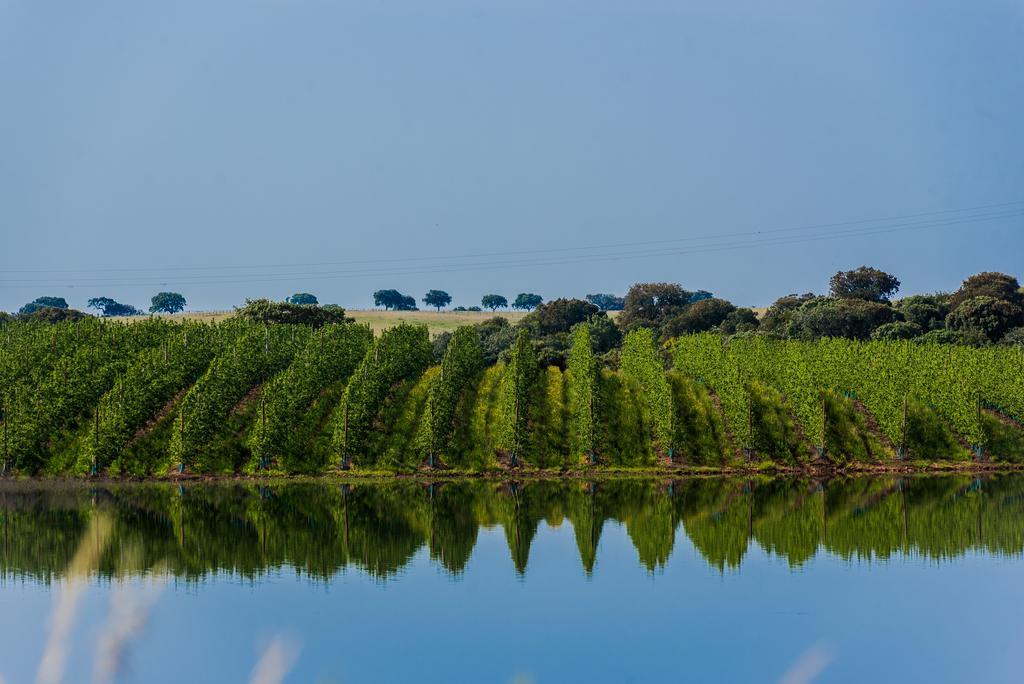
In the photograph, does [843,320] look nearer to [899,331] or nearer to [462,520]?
[899,331]

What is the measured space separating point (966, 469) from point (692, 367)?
33680 mm

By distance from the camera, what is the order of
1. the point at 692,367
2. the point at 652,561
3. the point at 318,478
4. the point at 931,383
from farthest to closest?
1. the point at 692,367
2. the point at 931,383
3. the point at 318,478
4. the point at 652,561

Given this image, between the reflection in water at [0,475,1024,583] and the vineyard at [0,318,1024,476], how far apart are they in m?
5.02

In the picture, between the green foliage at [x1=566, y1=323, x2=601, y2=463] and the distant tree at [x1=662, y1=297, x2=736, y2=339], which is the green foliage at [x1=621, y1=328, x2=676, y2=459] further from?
the distant tree at [x1=662, y1=297, x2=736, y2=339]

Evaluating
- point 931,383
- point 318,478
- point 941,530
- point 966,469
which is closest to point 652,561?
point 941,530

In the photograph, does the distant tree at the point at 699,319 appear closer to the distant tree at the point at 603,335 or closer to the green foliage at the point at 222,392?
the distant tree at the point at 603,335

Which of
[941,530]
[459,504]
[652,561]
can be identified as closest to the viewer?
[652,561]

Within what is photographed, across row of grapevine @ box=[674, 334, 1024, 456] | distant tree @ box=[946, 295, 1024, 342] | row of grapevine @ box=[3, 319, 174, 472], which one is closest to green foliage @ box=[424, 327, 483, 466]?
row of grapevine @ box=[674, 334, 1024, 456]

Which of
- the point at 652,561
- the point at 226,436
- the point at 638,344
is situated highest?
the point at 638,344

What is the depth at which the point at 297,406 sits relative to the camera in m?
99.9

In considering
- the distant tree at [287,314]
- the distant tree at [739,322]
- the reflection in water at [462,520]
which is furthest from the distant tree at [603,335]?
the reflection in water at [462,520]

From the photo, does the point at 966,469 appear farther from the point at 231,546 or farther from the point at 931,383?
the point at 231,546

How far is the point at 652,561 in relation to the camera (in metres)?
63.2

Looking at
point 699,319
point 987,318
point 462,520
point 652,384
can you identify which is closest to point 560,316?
point 699,319
